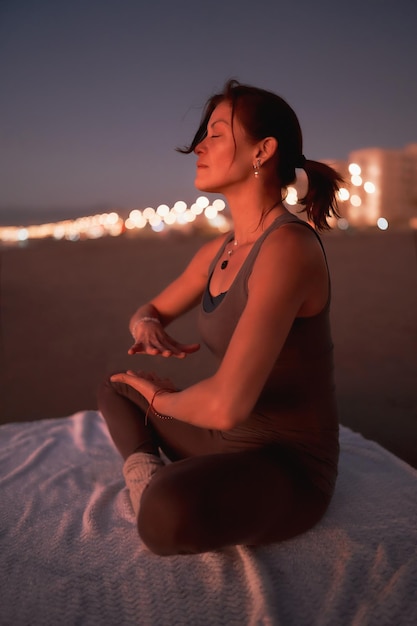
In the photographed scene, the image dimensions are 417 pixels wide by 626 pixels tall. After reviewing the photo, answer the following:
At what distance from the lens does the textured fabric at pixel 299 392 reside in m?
1.19

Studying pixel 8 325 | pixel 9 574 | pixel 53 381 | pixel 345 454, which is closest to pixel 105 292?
pixel 8 325

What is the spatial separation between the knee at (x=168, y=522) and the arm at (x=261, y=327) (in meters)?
0.15

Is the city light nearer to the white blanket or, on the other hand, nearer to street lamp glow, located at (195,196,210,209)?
street lamp glow, located at (195,196,210,209)

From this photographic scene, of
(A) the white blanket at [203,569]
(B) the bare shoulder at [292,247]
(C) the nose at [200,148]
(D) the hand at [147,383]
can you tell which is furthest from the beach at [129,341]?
(C) the nose at [200,148]

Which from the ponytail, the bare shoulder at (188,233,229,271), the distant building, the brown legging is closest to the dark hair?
the ponytail

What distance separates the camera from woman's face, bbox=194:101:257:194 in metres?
1.30

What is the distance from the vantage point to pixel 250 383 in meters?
1.06

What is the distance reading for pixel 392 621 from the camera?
39.4 inches

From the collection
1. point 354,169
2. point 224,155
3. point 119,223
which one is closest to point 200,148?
point 224,155

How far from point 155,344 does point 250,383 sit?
1.97 feet

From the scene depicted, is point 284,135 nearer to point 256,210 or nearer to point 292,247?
point 256,210

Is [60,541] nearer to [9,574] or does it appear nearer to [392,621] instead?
[9,574]

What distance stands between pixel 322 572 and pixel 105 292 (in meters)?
5.21

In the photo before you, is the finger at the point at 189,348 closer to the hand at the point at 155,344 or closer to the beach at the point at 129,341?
the hand at the point at 155,344
